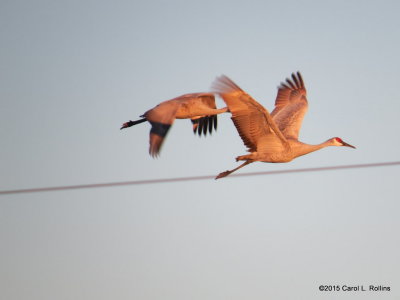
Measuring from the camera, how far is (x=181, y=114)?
14.2 meters

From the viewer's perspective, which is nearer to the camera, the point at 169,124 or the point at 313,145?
the point at 169,124

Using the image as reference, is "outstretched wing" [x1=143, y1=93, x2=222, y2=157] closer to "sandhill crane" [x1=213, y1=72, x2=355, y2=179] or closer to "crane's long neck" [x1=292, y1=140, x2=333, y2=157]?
"sandhill crane" [x1=213, y1=72, x2=355, y2=179]

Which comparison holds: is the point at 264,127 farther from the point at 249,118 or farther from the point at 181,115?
the point at 181,115

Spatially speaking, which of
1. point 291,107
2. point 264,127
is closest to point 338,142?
point 291,107

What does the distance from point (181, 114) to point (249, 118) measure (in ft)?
8.44

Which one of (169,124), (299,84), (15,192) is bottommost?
(15,192)

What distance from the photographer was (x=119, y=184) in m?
13.1

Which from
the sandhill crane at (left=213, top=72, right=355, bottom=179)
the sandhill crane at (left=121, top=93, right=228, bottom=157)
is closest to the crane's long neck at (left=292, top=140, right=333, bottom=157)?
the sandhill crane at (left=213, top=72, right=355, bottom=179)

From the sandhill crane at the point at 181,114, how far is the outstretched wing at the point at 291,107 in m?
1.14

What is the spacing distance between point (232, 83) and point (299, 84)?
4.80 m

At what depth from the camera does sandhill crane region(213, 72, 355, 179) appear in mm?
11227

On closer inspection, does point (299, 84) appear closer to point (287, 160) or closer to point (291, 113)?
point (291, 113)

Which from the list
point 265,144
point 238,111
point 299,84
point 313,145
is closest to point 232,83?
point 238,111

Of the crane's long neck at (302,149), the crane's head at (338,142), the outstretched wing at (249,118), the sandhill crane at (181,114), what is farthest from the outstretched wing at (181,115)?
the crane's head at (338,142)
